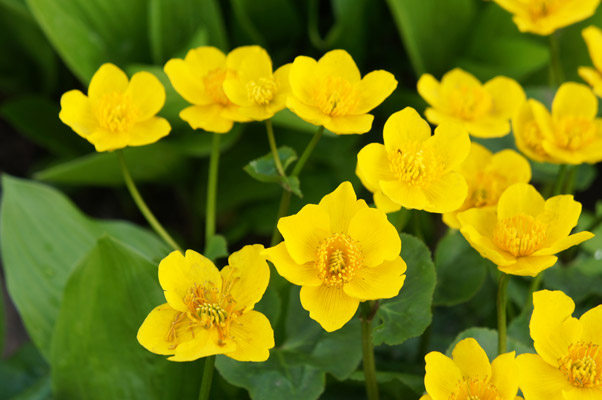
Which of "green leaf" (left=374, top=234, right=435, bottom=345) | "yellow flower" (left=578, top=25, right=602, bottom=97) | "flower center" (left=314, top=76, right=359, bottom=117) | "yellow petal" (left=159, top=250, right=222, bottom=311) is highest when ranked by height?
"flower center" (left=314, top=76, right=359, bottom=117)

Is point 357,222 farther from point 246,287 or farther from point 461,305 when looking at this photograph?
point 461,305

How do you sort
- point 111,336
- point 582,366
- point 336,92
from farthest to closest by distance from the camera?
point 111,336
point 336,92
point 582,366

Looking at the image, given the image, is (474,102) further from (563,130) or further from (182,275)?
(182,275)

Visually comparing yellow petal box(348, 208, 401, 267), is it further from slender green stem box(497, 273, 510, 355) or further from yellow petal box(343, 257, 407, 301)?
slender green stem box(497, 273, 510, 355)

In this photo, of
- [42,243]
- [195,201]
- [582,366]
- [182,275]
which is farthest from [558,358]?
[195,201]

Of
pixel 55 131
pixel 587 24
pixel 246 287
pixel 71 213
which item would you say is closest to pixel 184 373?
pixel 246 287

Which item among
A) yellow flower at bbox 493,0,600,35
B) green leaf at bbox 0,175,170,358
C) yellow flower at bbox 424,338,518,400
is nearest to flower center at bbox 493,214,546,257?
yellow flower at bbox 424,338,518,400
